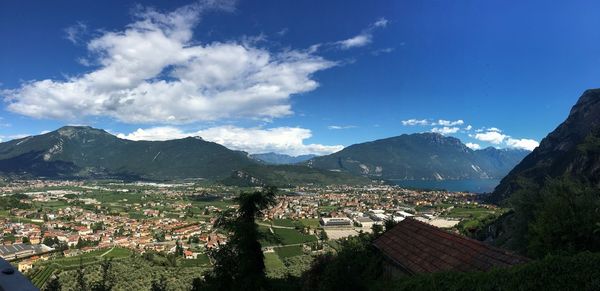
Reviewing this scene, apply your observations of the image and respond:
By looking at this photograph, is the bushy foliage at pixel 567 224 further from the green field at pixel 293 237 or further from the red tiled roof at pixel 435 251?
the green field at pixel 293 237

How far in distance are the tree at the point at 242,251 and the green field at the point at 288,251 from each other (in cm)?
5084

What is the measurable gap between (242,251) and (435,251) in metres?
7.58

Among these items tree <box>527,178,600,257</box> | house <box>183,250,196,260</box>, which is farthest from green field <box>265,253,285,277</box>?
tree <box>527,178,600,257</box>

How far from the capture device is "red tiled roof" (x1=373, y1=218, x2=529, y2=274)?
13078mm

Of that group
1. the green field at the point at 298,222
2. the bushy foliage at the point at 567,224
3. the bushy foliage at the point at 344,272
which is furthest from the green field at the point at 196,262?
the bushy foliage at the point at 567,224

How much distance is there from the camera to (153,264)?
5947cm

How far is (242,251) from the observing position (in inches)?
579

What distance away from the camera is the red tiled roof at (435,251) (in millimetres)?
13078

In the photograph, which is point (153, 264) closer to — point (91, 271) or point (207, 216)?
point (91, 271)

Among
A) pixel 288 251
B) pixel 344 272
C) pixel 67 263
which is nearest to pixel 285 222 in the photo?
pixel 288 251

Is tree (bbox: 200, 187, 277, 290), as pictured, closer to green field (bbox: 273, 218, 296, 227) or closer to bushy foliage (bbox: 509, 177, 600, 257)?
bushy foliage (bbox: 509, 177, 600, 257)

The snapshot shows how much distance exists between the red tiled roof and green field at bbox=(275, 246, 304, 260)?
47953mm

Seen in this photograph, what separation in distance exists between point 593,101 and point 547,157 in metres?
21.4

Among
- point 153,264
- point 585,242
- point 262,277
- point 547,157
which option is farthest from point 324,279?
point 547,157
